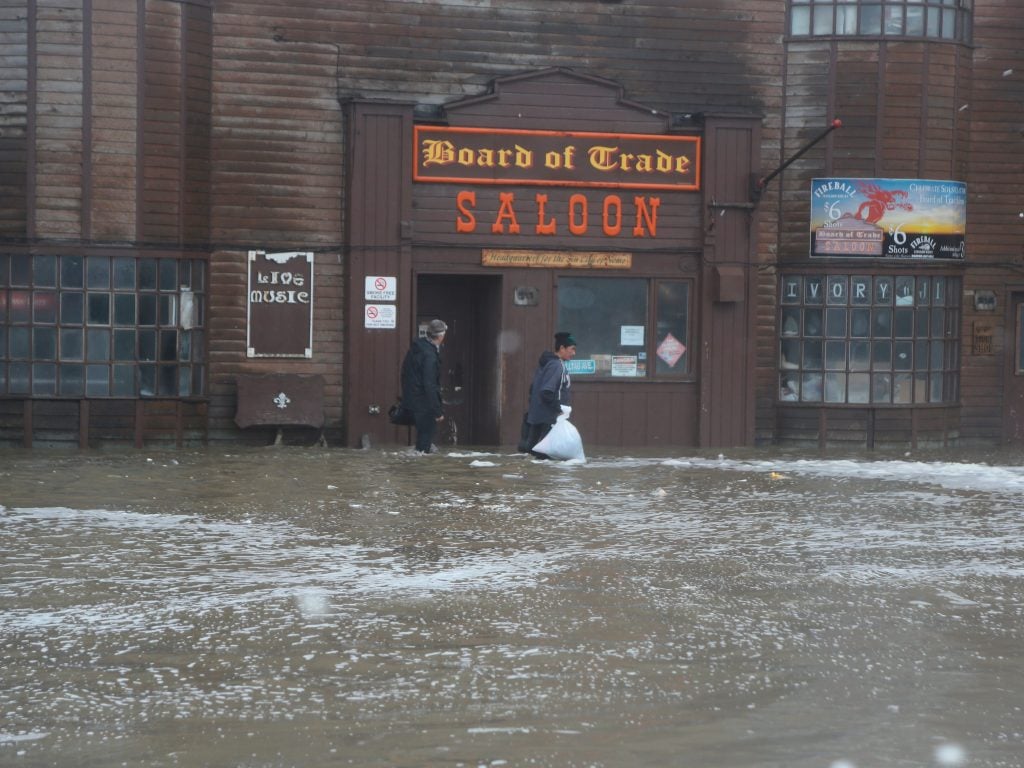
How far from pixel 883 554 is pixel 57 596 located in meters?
5.57

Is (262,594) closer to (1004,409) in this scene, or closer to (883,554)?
(883,554)

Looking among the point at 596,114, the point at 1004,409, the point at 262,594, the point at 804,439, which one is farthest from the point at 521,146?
the point at 262,594

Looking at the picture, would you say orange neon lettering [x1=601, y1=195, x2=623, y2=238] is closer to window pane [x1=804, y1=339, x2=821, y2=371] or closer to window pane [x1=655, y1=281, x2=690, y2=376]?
window pane [x1=655, y1=281, x2=690, y2=376]

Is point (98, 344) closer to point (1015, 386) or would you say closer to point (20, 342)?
point (20, 342)

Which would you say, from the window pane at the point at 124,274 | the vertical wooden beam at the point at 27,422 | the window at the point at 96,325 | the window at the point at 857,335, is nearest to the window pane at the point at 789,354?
the window at the point at 857,335

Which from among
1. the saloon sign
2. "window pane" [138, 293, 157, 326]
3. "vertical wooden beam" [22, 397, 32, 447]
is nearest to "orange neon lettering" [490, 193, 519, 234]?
the saloon sign

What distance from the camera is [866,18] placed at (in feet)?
63.9

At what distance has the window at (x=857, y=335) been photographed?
19828mm

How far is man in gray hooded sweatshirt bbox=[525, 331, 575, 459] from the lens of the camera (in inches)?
→ 626

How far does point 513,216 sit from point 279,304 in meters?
3.17

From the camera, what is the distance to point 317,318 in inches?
730

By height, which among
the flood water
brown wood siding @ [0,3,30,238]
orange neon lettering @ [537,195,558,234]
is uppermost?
brown wood siding @ [0,3,30,238]

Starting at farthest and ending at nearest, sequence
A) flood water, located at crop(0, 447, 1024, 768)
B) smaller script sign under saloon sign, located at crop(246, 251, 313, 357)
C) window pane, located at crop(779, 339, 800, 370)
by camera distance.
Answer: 1. window pane, located at crop(779, 339, 800, 370)
2. smaller script sign under saloon sign, located at crop(246, 251, 313, 357)
3. flood water, located at crop(0, 447, 1024, 768)

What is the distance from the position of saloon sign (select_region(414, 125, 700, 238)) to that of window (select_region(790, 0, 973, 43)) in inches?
88.0
